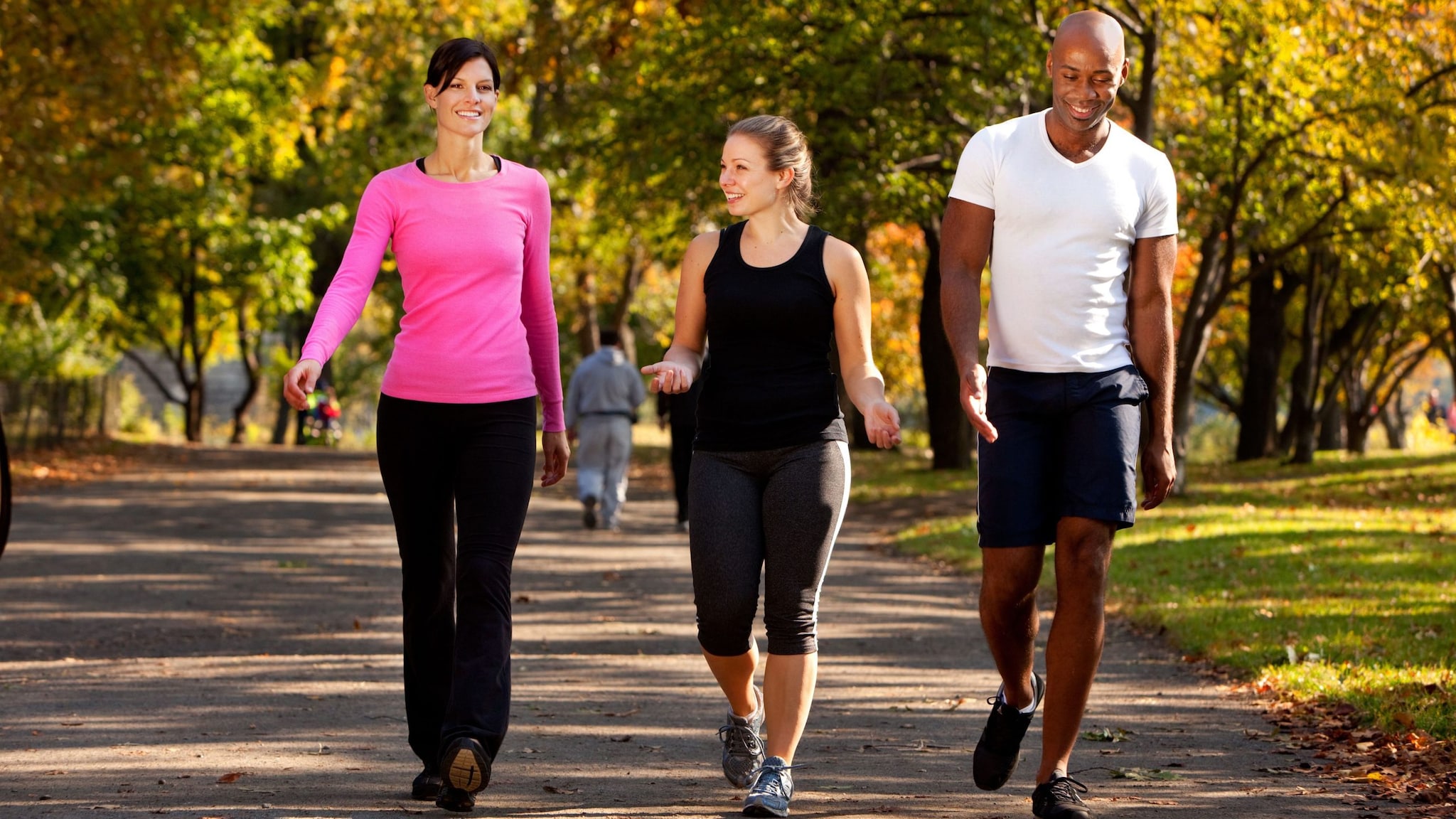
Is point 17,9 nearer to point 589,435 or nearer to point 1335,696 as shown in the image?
point 589,435

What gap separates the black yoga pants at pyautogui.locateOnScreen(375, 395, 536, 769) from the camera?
508cm

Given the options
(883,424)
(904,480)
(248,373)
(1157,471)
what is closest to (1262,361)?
(904,480)

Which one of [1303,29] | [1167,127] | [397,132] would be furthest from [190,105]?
[1303,29]

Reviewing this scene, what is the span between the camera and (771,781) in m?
5.02

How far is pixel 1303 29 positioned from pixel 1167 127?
14.3 ft

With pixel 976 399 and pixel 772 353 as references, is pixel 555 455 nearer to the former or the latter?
pixel 772 353

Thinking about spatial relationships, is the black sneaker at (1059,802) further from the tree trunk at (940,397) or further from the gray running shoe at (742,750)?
the tree trunk at (940,397)

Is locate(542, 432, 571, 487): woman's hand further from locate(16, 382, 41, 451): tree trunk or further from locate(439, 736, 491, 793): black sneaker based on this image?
locate(16, 382, 41, 451): tree trunk

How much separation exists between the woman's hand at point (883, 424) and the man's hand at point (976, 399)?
20 centimetres

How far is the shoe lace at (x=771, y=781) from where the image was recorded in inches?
197

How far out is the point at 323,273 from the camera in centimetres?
4391

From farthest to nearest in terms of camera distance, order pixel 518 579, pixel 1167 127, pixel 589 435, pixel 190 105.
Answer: pixel 190 105 < pixel 1167 127 < pixel 589 435 < pixel 518 579

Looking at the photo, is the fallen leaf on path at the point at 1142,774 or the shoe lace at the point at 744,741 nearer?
the shoe lace at the point at 744,741

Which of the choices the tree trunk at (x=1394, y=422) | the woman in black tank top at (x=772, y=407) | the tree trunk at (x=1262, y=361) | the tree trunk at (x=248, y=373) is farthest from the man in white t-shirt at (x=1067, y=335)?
the tree trunk at (x=1394, y=422)
